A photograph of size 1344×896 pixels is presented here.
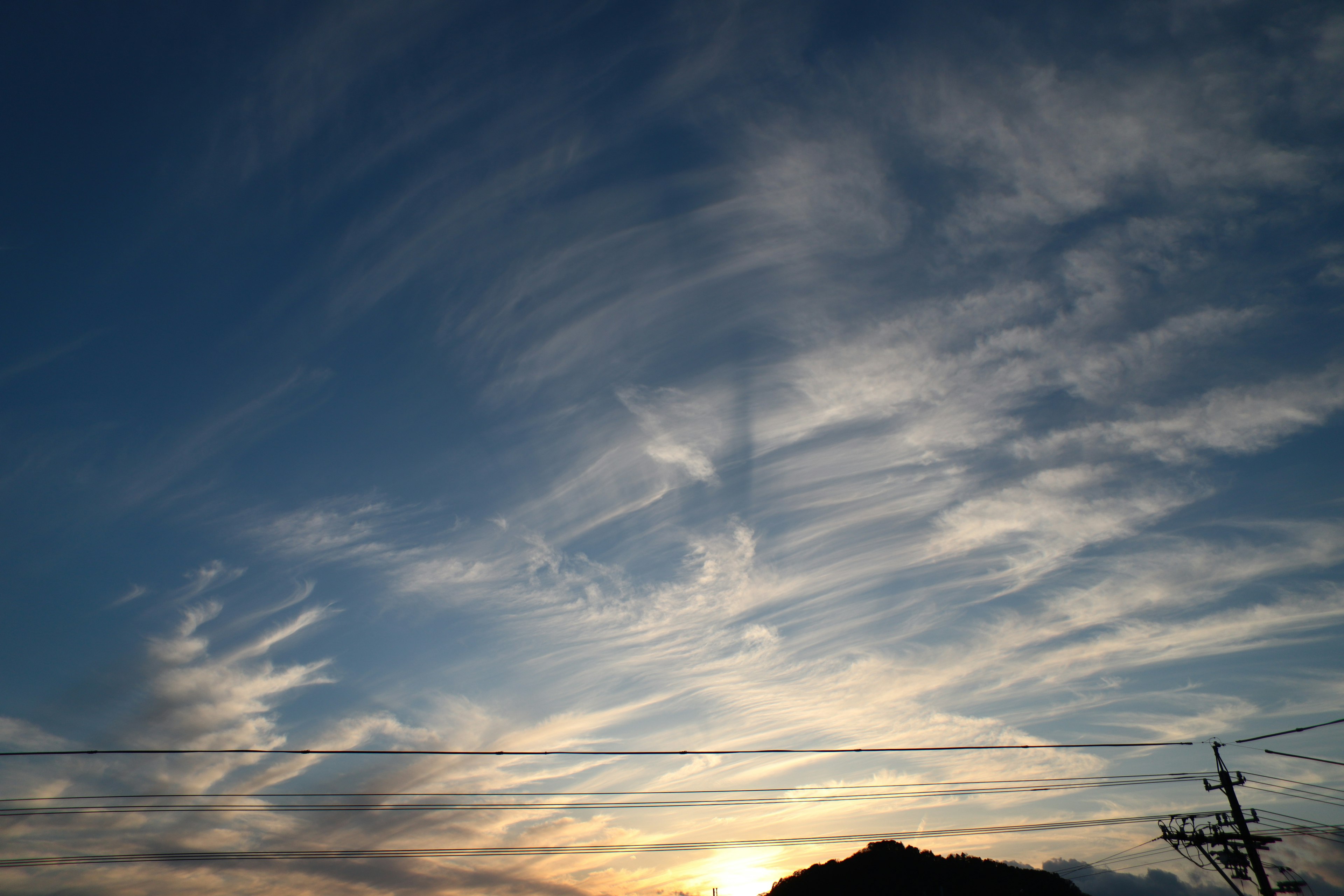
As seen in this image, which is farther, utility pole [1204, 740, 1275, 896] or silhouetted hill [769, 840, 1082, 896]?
silhouetted hill [769, 840, 1082, 896]

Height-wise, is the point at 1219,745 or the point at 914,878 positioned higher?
the point at 1219,745

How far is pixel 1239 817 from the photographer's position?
1619 inches

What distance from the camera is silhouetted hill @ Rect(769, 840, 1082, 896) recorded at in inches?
3091

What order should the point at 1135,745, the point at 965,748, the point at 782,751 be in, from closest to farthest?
the point at 965,748 → the point at 782,751 → the point at 1135,745

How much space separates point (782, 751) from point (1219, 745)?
1268 inches

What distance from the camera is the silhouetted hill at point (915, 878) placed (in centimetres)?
7850

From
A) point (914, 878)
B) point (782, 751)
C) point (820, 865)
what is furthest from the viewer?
point (820, 865)

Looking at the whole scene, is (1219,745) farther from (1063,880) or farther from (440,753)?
(1063,880)

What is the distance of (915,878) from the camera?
81.0 metres

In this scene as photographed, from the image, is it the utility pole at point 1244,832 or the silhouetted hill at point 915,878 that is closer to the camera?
the utility pole at point 1244,832

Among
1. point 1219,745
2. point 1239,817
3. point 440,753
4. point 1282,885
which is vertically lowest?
point 1282,885

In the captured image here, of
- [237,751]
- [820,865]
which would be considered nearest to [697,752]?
[237,751]

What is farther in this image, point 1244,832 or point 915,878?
point 915,878

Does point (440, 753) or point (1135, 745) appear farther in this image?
point (1135, 745)
